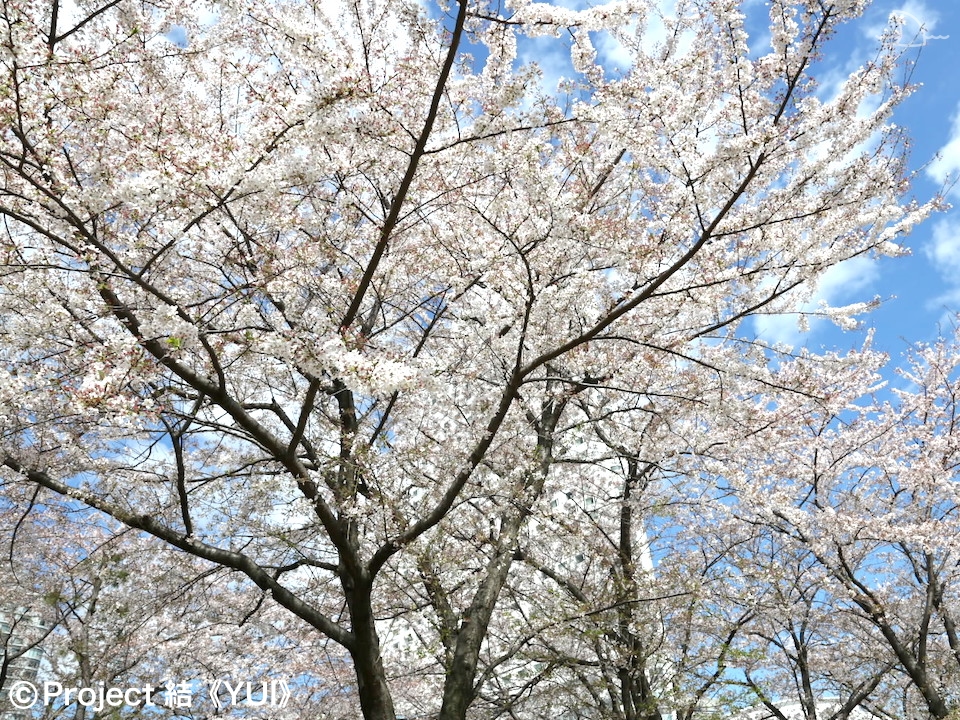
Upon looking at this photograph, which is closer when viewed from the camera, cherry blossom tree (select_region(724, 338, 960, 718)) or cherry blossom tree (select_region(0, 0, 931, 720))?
cherry blossom tree (select_region(0, 0, 931, 720))

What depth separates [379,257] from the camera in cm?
486

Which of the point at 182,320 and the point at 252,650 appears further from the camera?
the point at 252,650

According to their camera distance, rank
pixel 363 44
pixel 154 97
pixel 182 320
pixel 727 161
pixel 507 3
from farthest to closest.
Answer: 1. pixel 363 44
2. pixel 154 97
3. pixel 727 161
4. pixel 507 3
5. pixel 182 320

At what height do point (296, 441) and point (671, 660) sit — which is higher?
point (296, 441)

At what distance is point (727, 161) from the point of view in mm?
5441

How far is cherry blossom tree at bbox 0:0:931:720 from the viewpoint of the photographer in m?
4.69

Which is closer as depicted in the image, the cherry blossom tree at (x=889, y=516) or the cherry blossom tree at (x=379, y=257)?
the cherry blossom tree at (x=379, y=257)

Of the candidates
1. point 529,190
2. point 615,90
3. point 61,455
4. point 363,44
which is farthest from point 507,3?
point 61,455

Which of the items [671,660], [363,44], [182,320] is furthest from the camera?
[671,660]

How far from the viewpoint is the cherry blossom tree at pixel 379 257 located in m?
4.69

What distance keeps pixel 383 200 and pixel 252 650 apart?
24.8 ft

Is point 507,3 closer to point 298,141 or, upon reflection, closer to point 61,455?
point 298,141

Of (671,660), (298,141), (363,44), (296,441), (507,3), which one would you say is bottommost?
(671,660)

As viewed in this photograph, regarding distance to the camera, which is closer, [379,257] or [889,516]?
[379,257]
